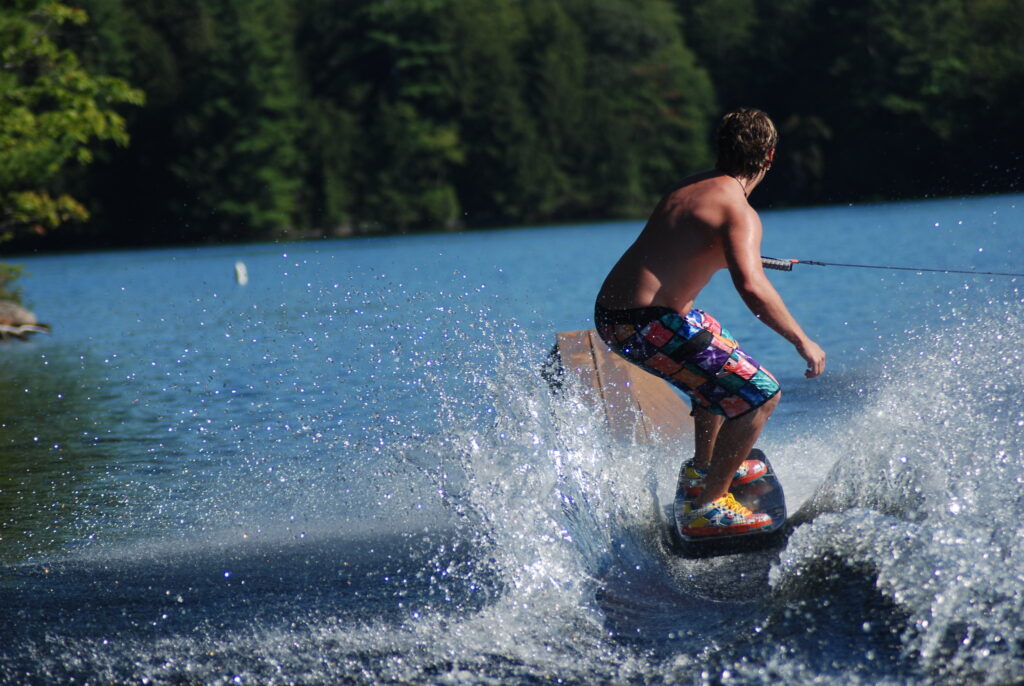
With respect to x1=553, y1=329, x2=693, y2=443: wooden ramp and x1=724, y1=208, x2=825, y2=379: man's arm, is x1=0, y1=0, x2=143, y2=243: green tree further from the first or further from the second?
x1=724, y1=208, x2=825, y2=379: man's arm

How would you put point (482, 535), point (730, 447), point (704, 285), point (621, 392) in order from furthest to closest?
point (621, 392) < point (482, 535) < point (730, 447) < point (704, 285)

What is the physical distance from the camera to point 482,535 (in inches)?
202

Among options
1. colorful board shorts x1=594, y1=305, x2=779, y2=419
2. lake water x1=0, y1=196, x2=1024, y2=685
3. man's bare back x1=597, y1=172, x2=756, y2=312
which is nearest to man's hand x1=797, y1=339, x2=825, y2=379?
colorful board shorts x1=594, y1=305, x2=779, y2=419

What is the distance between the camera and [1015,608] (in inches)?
150

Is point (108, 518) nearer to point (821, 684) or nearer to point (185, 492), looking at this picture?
point (185, 492)

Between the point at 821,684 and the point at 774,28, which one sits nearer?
the point at 821,684

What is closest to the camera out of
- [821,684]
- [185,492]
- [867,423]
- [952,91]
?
[821,684]

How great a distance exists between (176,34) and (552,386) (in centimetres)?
6358

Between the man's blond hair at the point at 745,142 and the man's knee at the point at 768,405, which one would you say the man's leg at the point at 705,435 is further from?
the man's blond hair at the point at 745,142

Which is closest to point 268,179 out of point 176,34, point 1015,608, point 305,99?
point 305,99

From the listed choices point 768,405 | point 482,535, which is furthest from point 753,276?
point 482,535

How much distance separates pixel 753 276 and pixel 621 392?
117 inches

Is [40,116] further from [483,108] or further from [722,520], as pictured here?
[483,108]

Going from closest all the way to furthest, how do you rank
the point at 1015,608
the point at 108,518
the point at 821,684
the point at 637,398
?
1. the point at 821,684
2. the point at 1015,608
3. the point at 108,518
4. the point at 637,398
